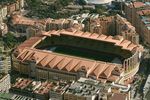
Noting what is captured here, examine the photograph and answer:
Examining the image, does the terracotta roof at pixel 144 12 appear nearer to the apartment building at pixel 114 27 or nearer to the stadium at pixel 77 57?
the apartment building at pixel 114 27

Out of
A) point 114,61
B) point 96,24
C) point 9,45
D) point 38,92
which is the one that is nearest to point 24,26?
point 9,45

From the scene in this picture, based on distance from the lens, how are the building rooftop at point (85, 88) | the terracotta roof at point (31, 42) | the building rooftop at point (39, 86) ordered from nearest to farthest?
the building rooftop at point (85, 88) → the building rooftop at point (39, 86) → the terracotta roof at point (31, 42)

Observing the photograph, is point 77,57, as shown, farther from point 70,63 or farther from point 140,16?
point 140,16

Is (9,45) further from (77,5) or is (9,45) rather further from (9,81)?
(77,5)

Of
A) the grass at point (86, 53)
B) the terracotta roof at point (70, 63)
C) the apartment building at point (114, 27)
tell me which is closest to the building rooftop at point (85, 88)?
the terracotta roof at point (70, 63)

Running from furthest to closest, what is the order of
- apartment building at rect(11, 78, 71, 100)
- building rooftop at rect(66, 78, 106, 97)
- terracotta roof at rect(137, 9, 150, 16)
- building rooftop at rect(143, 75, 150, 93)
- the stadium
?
terracotta roof at rect(137, 9, 150, 16) < the stadium < building rooftop at rect(143, 75, 150, 93) < apartment building at rect(11, 78, 71, 100) < building rooftop at rect(66, 78, 106, 97)

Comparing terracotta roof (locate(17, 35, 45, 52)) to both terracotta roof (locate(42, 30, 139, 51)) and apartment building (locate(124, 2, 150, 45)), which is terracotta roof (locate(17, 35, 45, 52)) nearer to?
terracotta roof (locate(42, 30, 139, 51))

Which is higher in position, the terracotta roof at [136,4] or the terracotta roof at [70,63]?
the terracotta roof at [136,4]

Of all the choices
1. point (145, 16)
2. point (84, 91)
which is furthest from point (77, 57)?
point (145, 16)

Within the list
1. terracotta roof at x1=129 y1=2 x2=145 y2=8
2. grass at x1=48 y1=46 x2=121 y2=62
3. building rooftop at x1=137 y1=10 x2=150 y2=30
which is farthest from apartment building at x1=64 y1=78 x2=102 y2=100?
terracotta roof at x1=129 y1=2 x2=145 y2=8
